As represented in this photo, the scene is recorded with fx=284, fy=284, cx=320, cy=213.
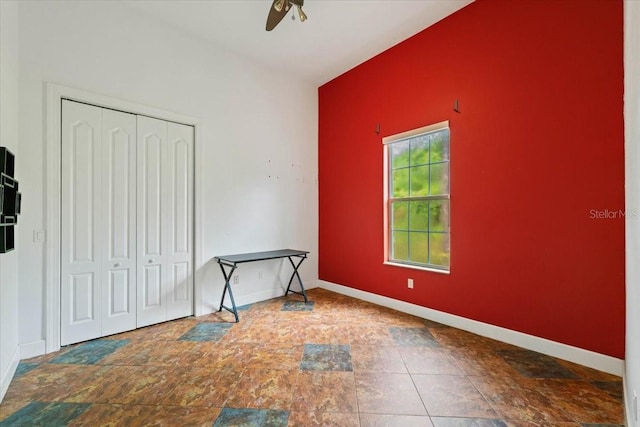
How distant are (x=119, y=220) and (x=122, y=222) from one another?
35 millimetres

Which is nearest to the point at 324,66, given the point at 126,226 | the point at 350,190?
the point at 350,190

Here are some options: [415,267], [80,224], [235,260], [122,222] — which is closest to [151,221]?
[122,222]

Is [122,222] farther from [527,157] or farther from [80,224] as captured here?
[527,157]

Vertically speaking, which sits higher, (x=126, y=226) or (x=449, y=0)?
(x=449, y=0)

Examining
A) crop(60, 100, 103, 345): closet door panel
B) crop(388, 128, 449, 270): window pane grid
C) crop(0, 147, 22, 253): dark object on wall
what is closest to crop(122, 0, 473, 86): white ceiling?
crop(388, 128, 449, 270): window pane grid

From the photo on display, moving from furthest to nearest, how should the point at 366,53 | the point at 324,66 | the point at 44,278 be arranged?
1. the point at 324,66
2. the point at 366,53
3. the point at 44,278

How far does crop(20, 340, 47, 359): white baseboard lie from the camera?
249 cm

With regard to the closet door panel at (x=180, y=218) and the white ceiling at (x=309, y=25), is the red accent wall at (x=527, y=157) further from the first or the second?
the closet door panel at (x=180, y=218)

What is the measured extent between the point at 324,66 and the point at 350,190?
1.95m

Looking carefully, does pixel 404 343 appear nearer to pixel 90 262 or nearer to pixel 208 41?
pixel 90 262

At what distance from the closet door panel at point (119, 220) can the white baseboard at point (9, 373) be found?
643 mm

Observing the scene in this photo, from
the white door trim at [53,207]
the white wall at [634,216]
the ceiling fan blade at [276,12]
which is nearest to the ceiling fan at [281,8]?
the ceiling fan blade at [276,12]

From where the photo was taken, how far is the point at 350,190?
4.49 meters

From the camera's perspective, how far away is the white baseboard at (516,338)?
2262 mm
